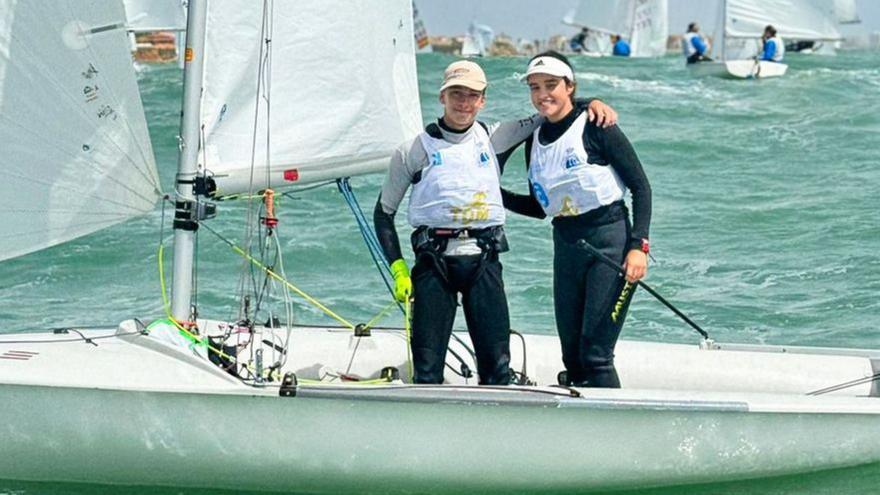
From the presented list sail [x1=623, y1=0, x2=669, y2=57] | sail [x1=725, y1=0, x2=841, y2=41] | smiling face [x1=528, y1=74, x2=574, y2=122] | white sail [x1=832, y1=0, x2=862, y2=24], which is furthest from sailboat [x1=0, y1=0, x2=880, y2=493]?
sail [x1=623, y1=0, x2=669, y2=57]

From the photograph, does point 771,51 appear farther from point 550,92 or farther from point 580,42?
point 550,92

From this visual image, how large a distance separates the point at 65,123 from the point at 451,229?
119 cm

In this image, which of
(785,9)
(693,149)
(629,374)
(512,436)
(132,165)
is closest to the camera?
(512,436)

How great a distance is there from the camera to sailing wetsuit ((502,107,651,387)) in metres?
4.43

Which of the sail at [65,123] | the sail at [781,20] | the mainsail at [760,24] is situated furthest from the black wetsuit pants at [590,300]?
the sail at [781,20]

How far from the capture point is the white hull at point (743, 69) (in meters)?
24.1

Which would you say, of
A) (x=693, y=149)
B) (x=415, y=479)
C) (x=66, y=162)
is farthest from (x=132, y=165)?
(x=693, y=149)

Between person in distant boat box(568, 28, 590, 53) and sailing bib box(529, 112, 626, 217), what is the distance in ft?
114

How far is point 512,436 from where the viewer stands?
4312 millimetres

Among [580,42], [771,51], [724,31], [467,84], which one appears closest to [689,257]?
[467,84]

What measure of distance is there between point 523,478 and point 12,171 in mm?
1754

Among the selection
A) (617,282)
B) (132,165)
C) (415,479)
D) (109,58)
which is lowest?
(415,479)

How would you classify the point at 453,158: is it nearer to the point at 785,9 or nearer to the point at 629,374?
the point at 629,374

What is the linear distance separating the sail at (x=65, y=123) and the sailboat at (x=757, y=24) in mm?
21368
